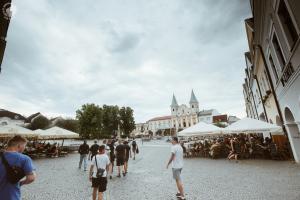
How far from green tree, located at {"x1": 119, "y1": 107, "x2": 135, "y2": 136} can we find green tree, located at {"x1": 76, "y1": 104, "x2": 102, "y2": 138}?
59.9 feet

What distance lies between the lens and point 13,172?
2678 millimetres

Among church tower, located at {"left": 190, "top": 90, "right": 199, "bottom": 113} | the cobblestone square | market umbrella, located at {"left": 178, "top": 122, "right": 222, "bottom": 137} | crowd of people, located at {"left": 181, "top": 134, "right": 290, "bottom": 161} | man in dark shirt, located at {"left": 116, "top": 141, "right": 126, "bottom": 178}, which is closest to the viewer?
the cobblestone square

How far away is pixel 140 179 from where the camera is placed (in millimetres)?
8680

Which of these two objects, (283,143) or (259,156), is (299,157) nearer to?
(283,143)

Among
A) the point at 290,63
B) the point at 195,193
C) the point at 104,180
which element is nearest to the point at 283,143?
the point at 290,63

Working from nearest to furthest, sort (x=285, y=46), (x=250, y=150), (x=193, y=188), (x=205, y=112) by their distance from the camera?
1. (x=193, y=188)
2. (x=285, y=46)
3. (x=250, y=150)
4. (x=205, y=112)

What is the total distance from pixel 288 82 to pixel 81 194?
9595mm

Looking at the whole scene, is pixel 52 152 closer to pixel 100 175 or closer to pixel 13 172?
pixel 100 175

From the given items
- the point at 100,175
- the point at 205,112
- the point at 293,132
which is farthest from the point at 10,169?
the point at 205,112

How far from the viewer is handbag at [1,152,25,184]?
267 centimetres

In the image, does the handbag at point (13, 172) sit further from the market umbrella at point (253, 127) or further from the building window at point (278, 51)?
the market umbrella at point (253, 127)

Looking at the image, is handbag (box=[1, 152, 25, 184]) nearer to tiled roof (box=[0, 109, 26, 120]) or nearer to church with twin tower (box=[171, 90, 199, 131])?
tiled roof (box=[0, 109, 26, 120])

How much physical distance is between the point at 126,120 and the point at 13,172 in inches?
2556

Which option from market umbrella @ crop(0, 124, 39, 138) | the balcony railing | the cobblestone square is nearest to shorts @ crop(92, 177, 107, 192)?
the cobblestone square
